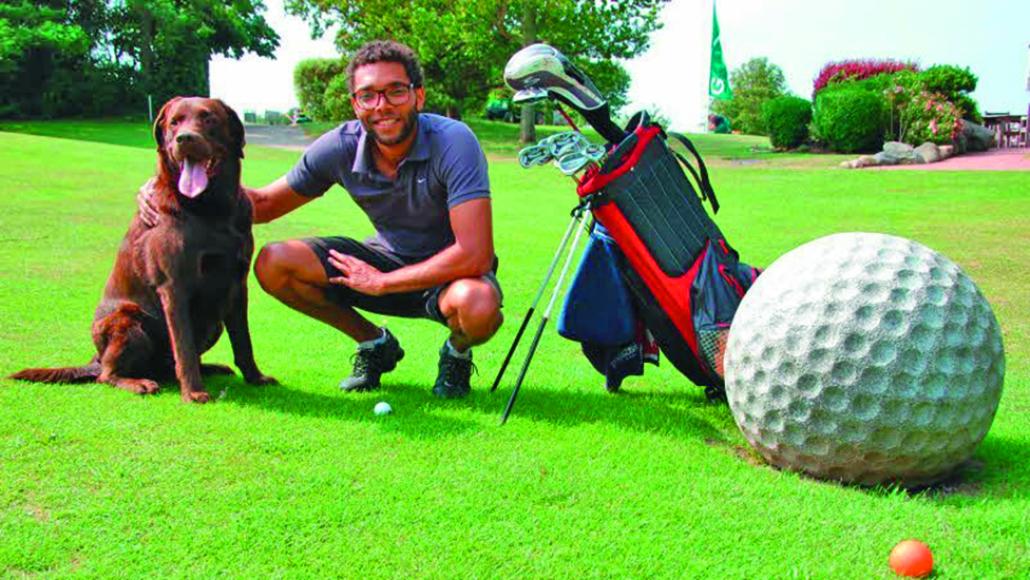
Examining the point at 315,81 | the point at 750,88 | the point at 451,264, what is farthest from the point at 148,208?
the point at 750,88

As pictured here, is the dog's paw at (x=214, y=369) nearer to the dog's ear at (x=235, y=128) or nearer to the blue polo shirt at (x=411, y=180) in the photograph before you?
the blue polo shirt at (x=411, y=180)

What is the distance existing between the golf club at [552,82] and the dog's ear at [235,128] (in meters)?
1.41

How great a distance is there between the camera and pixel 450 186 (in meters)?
4.50

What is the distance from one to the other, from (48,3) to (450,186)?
127ft

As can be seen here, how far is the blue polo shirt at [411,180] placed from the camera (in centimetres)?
452

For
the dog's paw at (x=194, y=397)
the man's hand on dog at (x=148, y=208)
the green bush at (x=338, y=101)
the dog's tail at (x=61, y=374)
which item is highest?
the green bush at (x=338, y=101)

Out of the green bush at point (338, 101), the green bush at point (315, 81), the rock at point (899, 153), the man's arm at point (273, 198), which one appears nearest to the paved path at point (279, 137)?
the green bush at point (338, 101)

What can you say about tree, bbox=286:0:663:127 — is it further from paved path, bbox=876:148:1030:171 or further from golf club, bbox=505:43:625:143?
golf club, bbox=505:43:625:143

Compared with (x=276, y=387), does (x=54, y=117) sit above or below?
A: above

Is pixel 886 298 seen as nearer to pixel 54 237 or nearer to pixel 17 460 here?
pixel 17 460

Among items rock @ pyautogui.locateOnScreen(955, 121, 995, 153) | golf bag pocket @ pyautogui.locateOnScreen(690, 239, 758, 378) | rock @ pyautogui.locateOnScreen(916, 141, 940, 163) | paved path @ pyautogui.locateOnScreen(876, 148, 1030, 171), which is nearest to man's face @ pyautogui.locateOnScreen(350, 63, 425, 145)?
golf bag pocket @ pyautogui.locateOnScreen(690, 239, 758, 378)

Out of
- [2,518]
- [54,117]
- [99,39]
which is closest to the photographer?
[2,518]

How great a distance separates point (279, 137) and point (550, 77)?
28862mm

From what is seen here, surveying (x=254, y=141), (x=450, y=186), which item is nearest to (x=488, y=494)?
(x=450, y=186)
